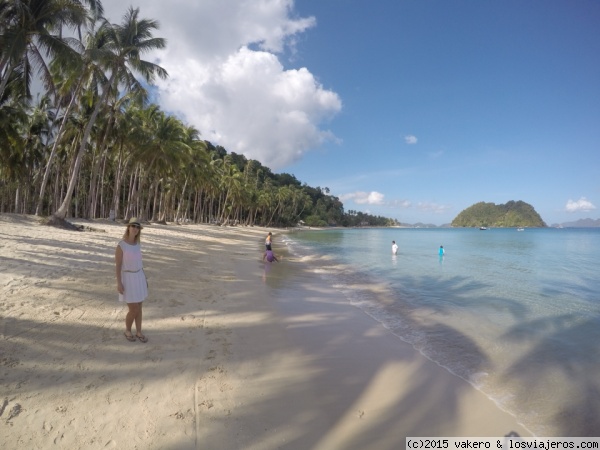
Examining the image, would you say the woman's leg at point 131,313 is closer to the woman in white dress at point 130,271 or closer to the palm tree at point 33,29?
the woman in white dress at point 130,271

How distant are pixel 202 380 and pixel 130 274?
1.82 meters

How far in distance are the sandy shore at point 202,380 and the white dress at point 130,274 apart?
0.73m

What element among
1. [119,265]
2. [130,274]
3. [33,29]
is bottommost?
[130,274]

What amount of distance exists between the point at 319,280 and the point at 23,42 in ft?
49.8

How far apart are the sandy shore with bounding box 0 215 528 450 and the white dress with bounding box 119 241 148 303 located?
729 mm

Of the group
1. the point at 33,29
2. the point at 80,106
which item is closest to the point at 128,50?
the point at 33,29

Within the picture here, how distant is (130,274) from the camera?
4449mm

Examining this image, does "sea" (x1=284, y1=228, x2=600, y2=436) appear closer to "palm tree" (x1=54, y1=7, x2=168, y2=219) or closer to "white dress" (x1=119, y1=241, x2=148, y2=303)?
"white dress" (x1=119, y1=241, x2=148, y2=303)

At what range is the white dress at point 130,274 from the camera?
4.40 metres

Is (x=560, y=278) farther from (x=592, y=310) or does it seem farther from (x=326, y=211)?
(x=326, y=211)

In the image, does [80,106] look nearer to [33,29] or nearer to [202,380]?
[33,29]

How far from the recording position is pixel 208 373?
13.7 ft

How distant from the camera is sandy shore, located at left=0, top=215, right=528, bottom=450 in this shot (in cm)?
302

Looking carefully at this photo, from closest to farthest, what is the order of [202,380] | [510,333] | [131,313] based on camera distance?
[202,380]
[131,313]
[510,333]
